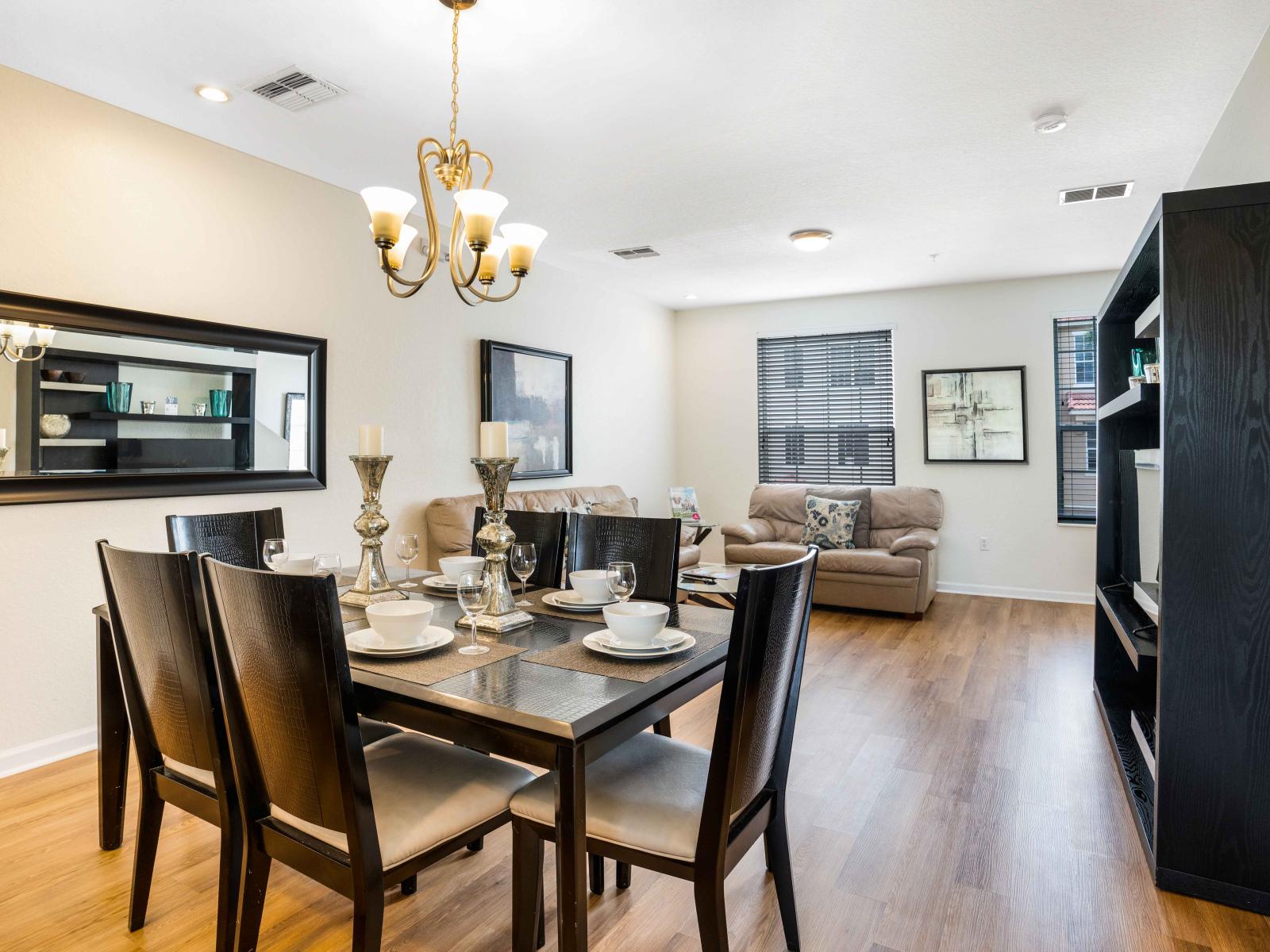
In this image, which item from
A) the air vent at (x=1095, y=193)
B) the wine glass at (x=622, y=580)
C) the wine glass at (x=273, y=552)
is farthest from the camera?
the air vent at (x=1095, y=193)

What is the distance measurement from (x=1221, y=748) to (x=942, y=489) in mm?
4473

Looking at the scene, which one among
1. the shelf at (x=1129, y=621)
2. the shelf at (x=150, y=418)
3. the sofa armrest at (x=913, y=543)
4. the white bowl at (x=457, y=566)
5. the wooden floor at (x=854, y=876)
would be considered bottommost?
the wooden floor at (x=854, y=876)

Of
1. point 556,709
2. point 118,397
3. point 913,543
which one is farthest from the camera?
point 913,543

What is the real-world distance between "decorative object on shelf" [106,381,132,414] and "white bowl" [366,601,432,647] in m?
2.01

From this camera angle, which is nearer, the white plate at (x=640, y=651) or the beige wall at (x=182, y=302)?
the white plate at (x=640, y=651)

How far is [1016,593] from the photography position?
5957 mm

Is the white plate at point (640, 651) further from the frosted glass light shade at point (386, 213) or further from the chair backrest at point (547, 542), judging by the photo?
the frosted glass light shade at point (386, 213)

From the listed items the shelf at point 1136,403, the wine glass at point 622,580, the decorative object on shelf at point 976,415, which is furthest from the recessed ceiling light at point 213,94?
the decorative object on shelf at point 976,415

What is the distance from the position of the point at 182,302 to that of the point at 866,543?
4.93m

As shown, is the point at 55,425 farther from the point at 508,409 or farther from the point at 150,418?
the point at 508,409

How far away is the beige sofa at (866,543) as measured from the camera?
5254 millimetres

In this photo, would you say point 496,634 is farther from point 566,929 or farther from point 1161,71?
point 1161,71

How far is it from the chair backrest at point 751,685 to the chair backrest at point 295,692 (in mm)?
660

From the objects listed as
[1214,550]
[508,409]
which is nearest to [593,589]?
[1214,550]
